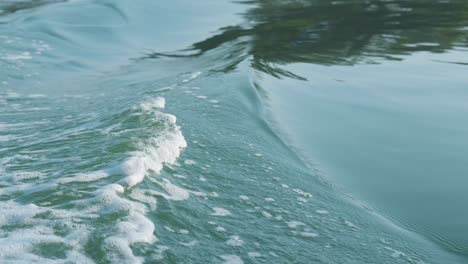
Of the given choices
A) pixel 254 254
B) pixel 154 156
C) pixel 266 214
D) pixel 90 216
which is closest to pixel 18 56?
pixel 154 156

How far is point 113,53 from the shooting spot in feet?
38.9

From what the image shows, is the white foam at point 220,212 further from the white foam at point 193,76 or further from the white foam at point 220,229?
the white foam at point 193,76

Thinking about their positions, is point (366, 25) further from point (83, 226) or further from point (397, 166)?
point (83, 226)

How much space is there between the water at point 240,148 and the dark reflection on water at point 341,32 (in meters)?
0.08

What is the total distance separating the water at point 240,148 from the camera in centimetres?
425

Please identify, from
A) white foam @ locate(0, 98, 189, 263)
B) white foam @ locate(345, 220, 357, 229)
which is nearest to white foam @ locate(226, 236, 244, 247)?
white foam @ locate(0, 98, 189, 263)

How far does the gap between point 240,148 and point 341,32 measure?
6.91m

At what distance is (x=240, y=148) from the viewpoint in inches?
235

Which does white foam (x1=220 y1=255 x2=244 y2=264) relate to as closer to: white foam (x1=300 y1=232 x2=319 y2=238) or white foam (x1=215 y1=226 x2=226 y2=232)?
white foam (x1=215 y1=226 x2=226 y2=232)

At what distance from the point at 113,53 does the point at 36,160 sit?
21.7 feet

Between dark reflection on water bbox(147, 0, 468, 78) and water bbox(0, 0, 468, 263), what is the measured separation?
75mm

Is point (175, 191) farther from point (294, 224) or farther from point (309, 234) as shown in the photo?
point (309, 234)

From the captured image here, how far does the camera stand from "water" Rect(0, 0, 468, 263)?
4.25 metres

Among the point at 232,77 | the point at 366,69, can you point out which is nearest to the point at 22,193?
the point at 232,77
